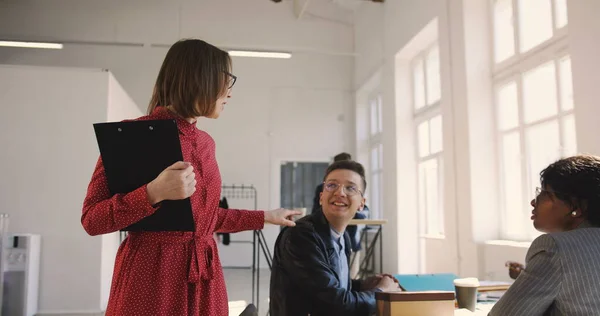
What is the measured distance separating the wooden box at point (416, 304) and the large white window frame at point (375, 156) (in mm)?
7767

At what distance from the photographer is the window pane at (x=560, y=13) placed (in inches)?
153

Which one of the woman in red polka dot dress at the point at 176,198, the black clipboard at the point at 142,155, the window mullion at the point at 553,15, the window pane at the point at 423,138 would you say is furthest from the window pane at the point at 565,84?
the black clipboard at the point at 142,155

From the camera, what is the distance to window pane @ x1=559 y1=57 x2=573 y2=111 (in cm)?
380

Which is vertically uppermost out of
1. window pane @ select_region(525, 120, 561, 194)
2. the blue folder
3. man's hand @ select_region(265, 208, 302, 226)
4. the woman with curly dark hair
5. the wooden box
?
window pane @ select_region(525, 120, 561, 194)

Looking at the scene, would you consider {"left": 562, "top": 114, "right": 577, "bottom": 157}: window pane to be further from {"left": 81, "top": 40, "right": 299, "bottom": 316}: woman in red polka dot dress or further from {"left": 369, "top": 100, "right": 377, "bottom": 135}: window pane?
{"left": 369, "top": 100, "right": 377, "bottom": 135}: window pane

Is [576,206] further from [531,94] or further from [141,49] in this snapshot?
[141,49]

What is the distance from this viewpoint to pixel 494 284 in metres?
2.07

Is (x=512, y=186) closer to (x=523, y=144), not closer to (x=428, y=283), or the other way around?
(x=523, y=144)

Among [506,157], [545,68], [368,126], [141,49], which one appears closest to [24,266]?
[506,157]

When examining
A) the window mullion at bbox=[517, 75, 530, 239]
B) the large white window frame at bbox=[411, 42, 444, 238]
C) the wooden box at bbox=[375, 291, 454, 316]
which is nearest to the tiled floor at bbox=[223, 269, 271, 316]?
the large white window frame at bbox=[411, 42, 444, 238]

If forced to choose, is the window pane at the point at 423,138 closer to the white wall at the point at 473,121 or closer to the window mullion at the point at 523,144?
the white wall at the point at 473,121

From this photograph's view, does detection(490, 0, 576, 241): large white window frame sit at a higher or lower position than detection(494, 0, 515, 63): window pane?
lower

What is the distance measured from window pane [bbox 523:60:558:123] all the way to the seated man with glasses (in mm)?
3036

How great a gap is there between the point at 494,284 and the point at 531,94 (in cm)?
284
